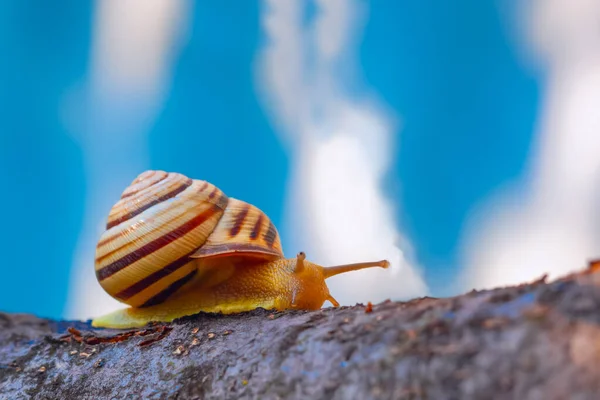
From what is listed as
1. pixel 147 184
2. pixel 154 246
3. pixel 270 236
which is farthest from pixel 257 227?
pixel 147 184

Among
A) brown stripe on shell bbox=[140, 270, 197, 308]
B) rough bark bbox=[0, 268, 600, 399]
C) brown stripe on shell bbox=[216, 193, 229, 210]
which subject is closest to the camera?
rough bark bbox=[0, 268, 600, 399]

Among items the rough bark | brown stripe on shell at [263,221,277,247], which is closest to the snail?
brown stripe on shell at [263,221,277,247]

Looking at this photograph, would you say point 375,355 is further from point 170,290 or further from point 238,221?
point 170,290

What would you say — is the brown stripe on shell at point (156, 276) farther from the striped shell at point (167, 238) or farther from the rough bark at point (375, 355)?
the rough bark at point (375, 355)

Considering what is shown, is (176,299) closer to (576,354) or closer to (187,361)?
(187,361)

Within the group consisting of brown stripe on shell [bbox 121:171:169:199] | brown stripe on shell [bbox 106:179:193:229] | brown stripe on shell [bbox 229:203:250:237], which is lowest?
brown stripe on shell [bbox 229:203:250:237]

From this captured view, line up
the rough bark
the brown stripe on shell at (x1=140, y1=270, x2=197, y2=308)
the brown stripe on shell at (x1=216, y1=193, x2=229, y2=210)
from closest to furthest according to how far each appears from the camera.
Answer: the rough bark
the brown stripe on shell at (x1=140, y1=270, x2=197, y2=308)
the brown stripe on shell at (x1=216, y1=193, x2=229, y2=210)

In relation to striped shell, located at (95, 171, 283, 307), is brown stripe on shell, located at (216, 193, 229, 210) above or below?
above

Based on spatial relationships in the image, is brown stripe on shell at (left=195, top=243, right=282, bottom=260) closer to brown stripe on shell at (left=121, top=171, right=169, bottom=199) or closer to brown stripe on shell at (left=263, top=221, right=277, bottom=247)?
brown stripe on shell at (left=263, top=221, right=277, bottom=247)
